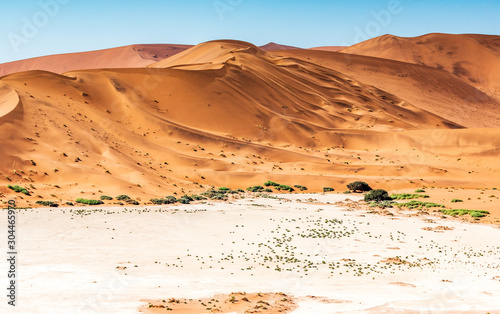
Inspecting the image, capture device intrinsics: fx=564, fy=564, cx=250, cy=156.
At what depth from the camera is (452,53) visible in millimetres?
140875

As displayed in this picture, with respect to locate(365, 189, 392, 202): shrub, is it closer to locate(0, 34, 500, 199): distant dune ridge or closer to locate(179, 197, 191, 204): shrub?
locate(0, 34, 500, 199): distant dune ridge

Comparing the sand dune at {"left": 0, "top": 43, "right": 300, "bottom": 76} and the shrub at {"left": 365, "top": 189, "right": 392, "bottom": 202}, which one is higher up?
the sand dune at {"left": 0, "top": 43, "right": 300, "bottom": 76}

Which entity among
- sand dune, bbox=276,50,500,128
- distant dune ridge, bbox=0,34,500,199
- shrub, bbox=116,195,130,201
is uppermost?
sand dune, bbox=276,50,500,128

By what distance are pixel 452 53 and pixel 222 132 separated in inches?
3892

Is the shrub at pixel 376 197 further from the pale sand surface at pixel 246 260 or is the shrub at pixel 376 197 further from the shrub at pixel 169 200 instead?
the shrub at pixel 169 200

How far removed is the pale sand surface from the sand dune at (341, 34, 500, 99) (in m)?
113

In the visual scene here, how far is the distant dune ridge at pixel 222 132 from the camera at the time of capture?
1603 inches

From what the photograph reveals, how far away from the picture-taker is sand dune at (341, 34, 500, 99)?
133 m

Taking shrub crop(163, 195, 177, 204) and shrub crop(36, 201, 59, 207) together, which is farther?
shrub crop(163, 195, 177, 204)

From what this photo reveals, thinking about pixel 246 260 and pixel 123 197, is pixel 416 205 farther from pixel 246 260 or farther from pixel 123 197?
pixel 246 260

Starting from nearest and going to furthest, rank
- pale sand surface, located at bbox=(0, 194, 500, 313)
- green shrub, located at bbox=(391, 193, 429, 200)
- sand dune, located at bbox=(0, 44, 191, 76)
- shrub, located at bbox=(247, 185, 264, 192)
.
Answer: pale sand surface, located at bbox=(0, 194, 500, 313) → green shrub, located at bbox=(391, 193, 429, 200) → shrub, located at bbox=(247, 185, 264, 192) → sand dune, located at bbox=(0, 44, 191, 76)

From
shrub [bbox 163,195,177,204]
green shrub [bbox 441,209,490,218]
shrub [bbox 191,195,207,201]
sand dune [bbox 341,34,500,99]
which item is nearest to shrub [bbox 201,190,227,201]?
shrub [bbox 191,195,207,201]

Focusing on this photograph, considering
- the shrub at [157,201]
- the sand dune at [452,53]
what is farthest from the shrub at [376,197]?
the sand dune at [452,53]

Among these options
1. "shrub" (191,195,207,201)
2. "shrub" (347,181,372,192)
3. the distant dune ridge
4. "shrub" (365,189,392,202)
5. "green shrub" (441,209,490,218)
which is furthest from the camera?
"shrub" (347,181,372,192)
